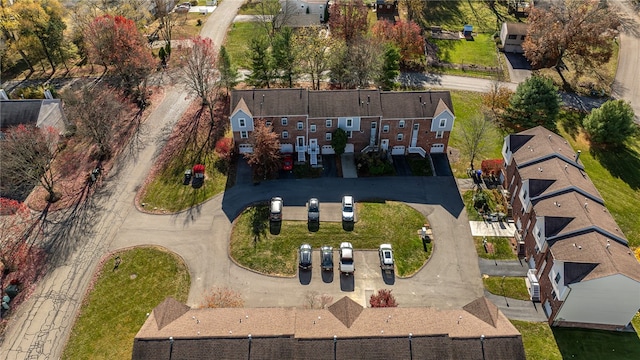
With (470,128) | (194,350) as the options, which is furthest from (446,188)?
(194,350)

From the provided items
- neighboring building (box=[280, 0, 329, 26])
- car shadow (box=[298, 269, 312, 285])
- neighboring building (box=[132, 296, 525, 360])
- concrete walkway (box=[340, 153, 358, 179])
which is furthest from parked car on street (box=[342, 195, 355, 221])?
neighboring building (box=[280, 0, 329, 26])

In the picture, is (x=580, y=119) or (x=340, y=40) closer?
(x=580, y=119)

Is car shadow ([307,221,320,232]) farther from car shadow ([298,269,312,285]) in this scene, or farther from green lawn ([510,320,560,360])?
green lawn ([510,320,560,360])

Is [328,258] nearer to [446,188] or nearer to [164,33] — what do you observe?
[446,188]

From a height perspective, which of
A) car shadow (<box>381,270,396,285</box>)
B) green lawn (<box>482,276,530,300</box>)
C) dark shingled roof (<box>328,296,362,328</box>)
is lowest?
green lawn (<box>482,276,530,300</box>)

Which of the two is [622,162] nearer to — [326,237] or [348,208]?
[348,208]

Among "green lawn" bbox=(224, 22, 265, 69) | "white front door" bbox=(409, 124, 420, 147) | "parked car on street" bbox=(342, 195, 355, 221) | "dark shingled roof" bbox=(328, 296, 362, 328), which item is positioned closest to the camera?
"dark shingled roof" bbox=(328, 296, 362, 328)
